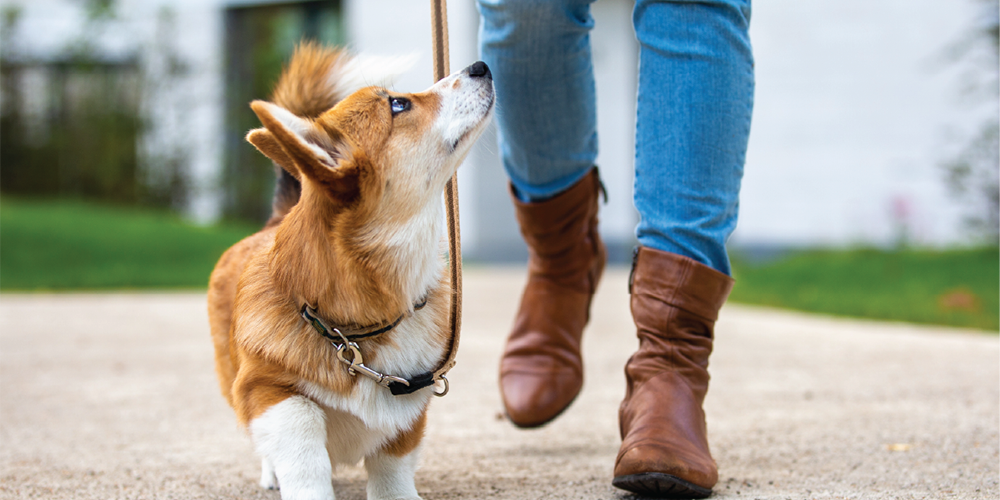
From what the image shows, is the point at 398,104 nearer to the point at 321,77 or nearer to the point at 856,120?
the point at 321,77

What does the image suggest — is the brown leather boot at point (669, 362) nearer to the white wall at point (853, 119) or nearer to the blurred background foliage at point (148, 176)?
the blurred background foliage at point (148, 176)

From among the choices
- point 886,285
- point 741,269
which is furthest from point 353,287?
point 741,269

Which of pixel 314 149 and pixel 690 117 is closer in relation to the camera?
pixel 314 149

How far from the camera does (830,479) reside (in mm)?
1618

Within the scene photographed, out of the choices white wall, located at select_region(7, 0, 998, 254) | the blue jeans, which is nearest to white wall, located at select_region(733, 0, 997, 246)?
white wall, located at select_region(7, 0, 998, 254)

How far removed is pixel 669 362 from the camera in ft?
5.28

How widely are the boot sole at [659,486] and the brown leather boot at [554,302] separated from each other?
18.6 inches

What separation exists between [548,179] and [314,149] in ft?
2.60

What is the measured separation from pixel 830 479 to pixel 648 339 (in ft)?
1.38

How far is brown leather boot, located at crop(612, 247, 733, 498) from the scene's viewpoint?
1.49 m

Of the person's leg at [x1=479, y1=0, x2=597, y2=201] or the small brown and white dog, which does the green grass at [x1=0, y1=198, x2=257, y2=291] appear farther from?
the small brown and white dog

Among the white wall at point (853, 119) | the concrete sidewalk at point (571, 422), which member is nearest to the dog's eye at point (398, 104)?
the concrete sidewalk at point (571, 422)

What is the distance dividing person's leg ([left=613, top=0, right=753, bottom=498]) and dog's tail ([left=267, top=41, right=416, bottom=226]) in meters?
0.61

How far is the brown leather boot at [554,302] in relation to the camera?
196 centimetres
